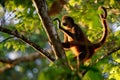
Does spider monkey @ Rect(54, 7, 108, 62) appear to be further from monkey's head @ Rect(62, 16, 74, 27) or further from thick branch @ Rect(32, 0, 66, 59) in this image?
thick branch @ Rect(32, 0, 66, 59)

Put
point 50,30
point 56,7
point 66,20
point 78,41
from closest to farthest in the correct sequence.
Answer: point 50,30 → point 78,41 → point 66,20 → point 56,7

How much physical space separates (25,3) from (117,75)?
68.1 inches

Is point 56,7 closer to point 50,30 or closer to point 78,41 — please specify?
point 78,41

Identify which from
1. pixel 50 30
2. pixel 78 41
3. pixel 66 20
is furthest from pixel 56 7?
pixel 50 30

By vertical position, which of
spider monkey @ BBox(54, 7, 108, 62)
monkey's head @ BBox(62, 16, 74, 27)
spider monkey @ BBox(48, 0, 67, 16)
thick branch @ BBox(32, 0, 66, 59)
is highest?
thick branch @ BBox(32, 0, 66, 59)

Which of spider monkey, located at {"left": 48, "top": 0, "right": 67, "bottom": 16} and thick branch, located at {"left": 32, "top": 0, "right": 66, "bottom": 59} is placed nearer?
thick branch, located at {"left": 32, "top": 0, "right": 66, "bottom": 59}

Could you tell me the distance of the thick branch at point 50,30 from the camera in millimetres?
3566

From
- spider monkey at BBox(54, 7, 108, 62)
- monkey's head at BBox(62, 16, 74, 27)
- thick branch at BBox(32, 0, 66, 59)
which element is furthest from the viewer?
monkey's head at BBox(62, 16, 74, 27)

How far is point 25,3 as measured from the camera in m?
5.66

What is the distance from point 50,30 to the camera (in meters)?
3.71

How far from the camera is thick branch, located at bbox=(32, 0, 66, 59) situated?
11.7 feet

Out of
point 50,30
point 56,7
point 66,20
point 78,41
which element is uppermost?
point 50,30

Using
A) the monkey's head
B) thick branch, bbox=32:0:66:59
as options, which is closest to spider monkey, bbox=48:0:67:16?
the monkey's head

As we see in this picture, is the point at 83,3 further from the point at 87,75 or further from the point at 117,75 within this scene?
the point at 87,75
